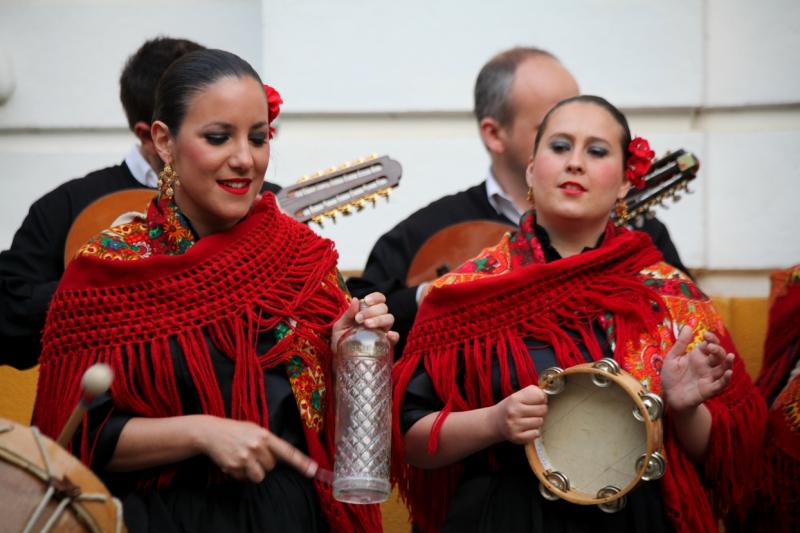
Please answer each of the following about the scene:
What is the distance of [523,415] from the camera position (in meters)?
3.88

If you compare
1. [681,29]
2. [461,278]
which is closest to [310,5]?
[681,29]

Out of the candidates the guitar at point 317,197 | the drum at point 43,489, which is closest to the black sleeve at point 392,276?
the guitar at point 317,197

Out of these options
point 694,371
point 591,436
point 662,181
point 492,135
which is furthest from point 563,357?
point 492,135

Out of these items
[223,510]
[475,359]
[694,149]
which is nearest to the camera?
[223,510]

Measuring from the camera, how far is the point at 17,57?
21.9 feet

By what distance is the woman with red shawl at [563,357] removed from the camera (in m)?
4.01

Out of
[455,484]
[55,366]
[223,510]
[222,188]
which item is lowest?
[455,484]

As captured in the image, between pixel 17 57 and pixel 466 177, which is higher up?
pixel 17 57

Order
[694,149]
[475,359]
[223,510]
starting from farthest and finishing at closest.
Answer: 1. [694,149]
2. [475,359]
3. [223,510]

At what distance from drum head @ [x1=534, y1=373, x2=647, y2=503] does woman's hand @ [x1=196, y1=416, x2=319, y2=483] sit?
65 centimetres

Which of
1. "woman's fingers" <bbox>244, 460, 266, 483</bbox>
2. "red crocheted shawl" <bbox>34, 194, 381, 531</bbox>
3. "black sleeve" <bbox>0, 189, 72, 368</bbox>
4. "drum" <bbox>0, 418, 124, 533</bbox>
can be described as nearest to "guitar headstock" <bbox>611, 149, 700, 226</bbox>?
"red crocheted shawl" <bbox>34, 194, 381, 531</bbox>

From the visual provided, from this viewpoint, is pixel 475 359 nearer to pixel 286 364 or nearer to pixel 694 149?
pixel 286 364

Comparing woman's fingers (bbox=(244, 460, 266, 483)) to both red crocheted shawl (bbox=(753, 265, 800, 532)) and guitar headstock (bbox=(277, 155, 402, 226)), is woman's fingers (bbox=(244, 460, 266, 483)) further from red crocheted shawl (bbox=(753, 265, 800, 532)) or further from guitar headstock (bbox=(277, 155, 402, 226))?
red crocheted shawl (bbox=(753, 265, 800, 532))

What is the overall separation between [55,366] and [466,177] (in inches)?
110
